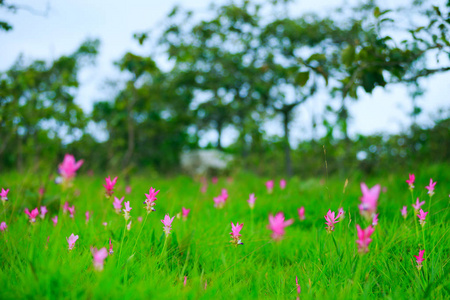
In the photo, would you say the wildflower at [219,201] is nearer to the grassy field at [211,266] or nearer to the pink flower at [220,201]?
the pink flower at [220,201]

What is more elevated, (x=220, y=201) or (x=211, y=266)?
(x=220, y=201)

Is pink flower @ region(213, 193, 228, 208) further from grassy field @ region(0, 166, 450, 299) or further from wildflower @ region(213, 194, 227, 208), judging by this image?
grassy field @ region(0, 166, 450, 299)

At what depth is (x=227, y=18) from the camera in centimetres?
758

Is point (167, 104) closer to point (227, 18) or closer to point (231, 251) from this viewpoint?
point (227, 18)

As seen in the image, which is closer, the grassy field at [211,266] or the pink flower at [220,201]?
the grassy field at [211,266]

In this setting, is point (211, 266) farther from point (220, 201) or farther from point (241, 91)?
point (241, 91)

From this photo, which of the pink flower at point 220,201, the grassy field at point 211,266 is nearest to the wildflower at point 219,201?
the pink flower at point 220,201

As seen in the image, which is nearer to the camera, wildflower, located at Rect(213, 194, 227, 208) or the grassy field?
the grassy field

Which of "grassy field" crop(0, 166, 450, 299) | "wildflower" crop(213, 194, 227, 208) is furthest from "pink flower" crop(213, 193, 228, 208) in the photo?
"grassy field" crop(0, 166, 450, 299)

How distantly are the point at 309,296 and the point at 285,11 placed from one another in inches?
405

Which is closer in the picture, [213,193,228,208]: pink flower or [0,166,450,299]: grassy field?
[0,166,450,299]: grassy field

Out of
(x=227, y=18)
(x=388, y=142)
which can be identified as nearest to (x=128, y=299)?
(x=227, y=18)

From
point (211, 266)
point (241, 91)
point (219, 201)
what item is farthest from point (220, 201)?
point (241, 91)

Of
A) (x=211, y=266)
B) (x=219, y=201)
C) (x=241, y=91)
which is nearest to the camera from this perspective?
(x=211, y=266)
